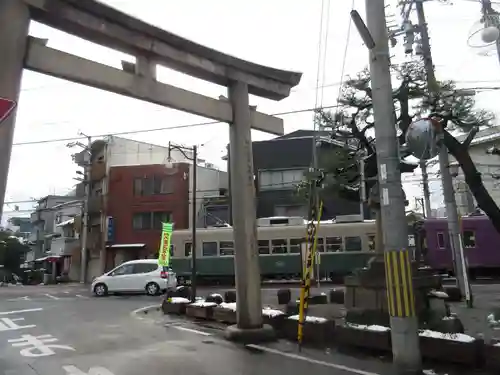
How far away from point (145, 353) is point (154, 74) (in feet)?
16.9

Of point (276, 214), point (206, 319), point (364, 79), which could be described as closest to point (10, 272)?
point (276, 214)

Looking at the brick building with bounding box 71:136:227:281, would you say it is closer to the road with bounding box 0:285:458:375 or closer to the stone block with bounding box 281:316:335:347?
the road with bounding box 0:285:458:375

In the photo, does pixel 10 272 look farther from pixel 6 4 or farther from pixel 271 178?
pixel 6 4

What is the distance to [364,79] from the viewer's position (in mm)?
12508

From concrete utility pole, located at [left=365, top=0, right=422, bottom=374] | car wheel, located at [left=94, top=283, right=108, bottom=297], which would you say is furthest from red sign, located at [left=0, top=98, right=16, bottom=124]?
car wheel, located at [left=94, top=283, right=108, bottom=297]

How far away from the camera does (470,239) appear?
2522 cm

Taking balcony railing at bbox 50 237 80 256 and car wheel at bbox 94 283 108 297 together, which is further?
balcony railing at bbox 50 237 80 256

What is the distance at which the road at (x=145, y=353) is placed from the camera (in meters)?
7.10

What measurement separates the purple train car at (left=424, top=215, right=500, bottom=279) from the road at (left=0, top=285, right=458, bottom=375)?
1710cm

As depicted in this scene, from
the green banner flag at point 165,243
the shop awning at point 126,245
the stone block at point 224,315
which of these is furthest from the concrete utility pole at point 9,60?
the shop awning at point 126,245

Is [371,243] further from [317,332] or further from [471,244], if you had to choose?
[317,332]

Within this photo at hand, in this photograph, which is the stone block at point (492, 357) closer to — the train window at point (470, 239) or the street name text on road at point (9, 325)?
the street name text on road at point (9, 325)

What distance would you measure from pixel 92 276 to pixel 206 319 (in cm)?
2984

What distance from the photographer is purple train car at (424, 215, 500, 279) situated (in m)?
24.8
